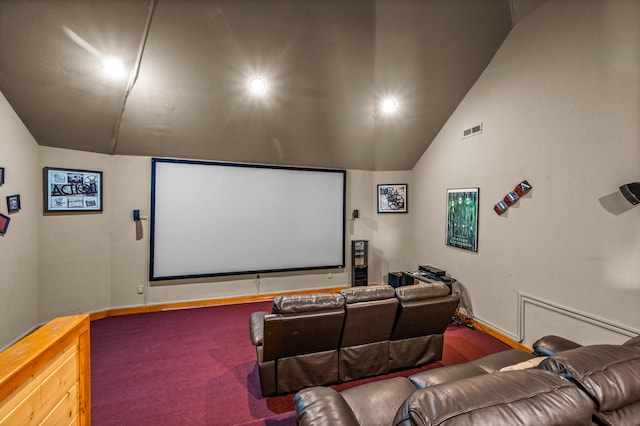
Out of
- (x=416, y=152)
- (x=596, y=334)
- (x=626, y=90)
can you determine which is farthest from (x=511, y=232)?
(x=416, y=152)

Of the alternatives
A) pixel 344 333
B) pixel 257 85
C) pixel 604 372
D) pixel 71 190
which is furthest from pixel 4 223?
pixel 604 372

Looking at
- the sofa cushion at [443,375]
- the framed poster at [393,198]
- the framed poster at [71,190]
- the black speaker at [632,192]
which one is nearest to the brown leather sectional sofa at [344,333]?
the sofa cushion at [443,375]

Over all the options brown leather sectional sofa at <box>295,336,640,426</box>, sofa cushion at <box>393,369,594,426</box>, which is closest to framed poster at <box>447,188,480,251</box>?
brown leather sectional sofa at <box>295,336,640,426</box>

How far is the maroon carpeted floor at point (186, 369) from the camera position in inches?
90.5

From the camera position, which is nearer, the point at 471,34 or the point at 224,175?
the point at 471,34

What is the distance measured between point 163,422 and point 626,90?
4.89 m

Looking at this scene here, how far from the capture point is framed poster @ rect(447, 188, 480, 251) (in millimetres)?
4051

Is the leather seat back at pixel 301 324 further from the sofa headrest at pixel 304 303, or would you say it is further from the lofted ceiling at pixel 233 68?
the lofted ceiling at pixel 233 68

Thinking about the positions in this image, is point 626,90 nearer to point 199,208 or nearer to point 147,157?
point 199,208

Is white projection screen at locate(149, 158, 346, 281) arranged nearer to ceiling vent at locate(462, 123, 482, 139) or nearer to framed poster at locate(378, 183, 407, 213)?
framed poster at locate(378, 183, 407, 213)

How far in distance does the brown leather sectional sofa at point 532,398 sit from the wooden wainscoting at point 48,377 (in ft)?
3.45

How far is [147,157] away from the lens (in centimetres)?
442

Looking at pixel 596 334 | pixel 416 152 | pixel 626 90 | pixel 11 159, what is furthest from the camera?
pixel 416 152

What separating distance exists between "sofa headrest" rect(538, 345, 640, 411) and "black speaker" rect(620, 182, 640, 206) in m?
1.77
